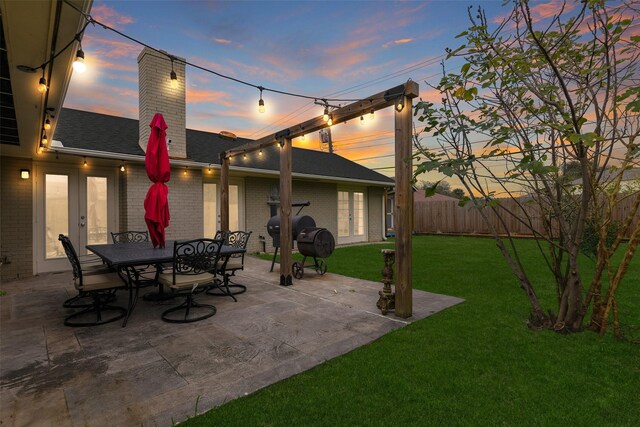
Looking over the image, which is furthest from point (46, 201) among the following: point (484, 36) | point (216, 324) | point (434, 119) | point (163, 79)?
point (484, 36)

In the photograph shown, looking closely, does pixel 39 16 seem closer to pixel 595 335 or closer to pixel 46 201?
pixel 595 335

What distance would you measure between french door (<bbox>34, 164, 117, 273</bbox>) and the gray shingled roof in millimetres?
686

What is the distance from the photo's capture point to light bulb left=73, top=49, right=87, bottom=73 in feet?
9.12

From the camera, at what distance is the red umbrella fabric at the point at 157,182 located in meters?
4.51

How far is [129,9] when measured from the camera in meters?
5.26

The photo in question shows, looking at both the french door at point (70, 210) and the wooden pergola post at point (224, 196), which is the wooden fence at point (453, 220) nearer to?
the wooden pergola post at point (224, 196)

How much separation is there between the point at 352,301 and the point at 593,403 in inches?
111

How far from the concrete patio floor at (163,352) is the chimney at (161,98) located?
4442mm

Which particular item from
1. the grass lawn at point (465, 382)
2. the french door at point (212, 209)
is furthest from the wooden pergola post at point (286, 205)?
the french door at point (212, 209)

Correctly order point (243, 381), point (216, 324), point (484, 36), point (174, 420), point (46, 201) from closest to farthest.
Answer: point (174, 420) < point (243, 381) < point (484, 36) < point (216, 324) < point (46, 201)

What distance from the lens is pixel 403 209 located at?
377cm

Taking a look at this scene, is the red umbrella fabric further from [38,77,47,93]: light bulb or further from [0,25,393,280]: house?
A: [38,77,47,93]: light bulb

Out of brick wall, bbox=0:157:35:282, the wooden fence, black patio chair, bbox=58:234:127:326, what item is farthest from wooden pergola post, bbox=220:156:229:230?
the wooden fence

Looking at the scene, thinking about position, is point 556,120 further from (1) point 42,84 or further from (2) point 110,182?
(2) point 110,182
